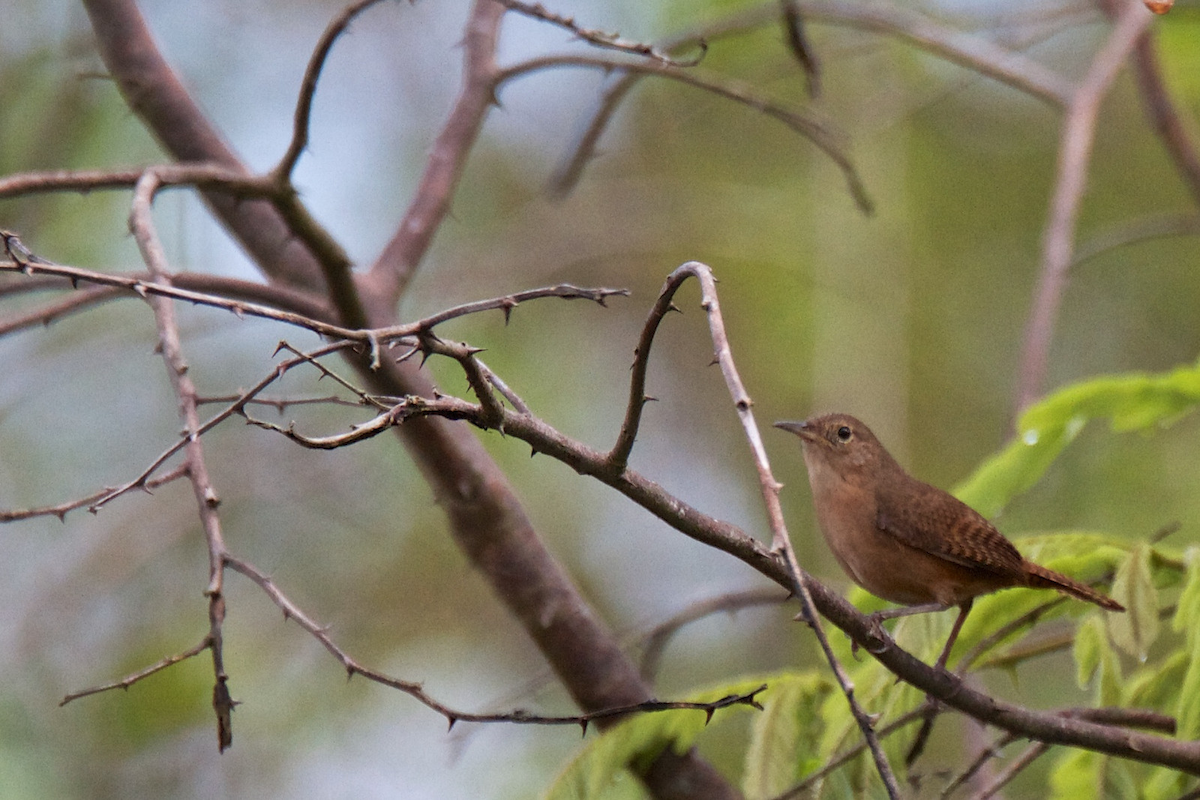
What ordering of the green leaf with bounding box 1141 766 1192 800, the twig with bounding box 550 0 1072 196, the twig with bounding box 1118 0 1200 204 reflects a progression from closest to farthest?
the green leaf with bounding box 1141 766 1192 800 < the twig with bounding box 550 0 1072 196 < the twig with bounding box 1118 0 1200 204

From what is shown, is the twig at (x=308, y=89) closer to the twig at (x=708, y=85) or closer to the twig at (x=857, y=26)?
the twig at (x=708, y=85)

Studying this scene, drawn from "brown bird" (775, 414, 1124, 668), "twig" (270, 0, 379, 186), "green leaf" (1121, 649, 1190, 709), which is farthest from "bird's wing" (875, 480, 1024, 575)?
"twig" (270, 0, 379, 186)

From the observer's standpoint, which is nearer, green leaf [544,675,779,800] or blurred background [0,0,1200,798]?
green leaf [544,675,779,800]

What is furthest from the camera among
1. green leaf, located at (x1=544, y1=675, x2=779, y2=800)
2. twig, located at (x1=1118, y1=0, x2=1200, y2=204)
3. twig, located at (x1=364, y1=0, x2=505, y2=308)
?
twig, located at (x1=1118, y1=0, x2=1200, y2=204)

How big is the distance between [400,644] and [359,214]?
8.85ft

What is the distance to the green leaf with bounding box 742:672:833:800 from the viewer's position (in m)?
3.25

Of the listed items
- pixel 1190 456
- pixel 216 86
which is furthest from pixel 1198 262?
pixel 216 86

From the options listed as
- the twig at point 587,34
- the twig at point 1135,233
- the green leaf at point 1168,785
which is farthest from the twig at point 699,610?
the twig at point 1135,233

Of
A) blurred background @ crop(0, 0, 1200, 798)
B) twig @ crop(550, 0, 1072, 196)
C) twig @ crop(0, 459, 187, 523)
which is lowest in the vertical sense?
blurred background @ crop(0, 0, 1200, 798)

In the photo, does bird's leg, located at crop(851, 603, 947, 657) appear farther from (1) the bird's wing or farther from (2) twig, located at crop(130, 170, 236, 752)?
(2) twig, located at crop(130, 170, 236, 752)

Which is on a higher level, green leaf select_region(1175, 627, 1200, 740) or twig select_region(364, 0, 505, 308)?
twig select_region(364, 0, 505, 308)

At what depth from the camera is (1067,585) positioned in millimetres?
3336

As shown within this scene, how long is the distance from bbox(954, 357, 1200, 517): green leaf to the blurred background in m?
1.33

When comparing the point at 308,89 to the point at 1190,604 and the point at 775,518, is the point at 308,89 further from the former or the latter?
the point at 1190,604
